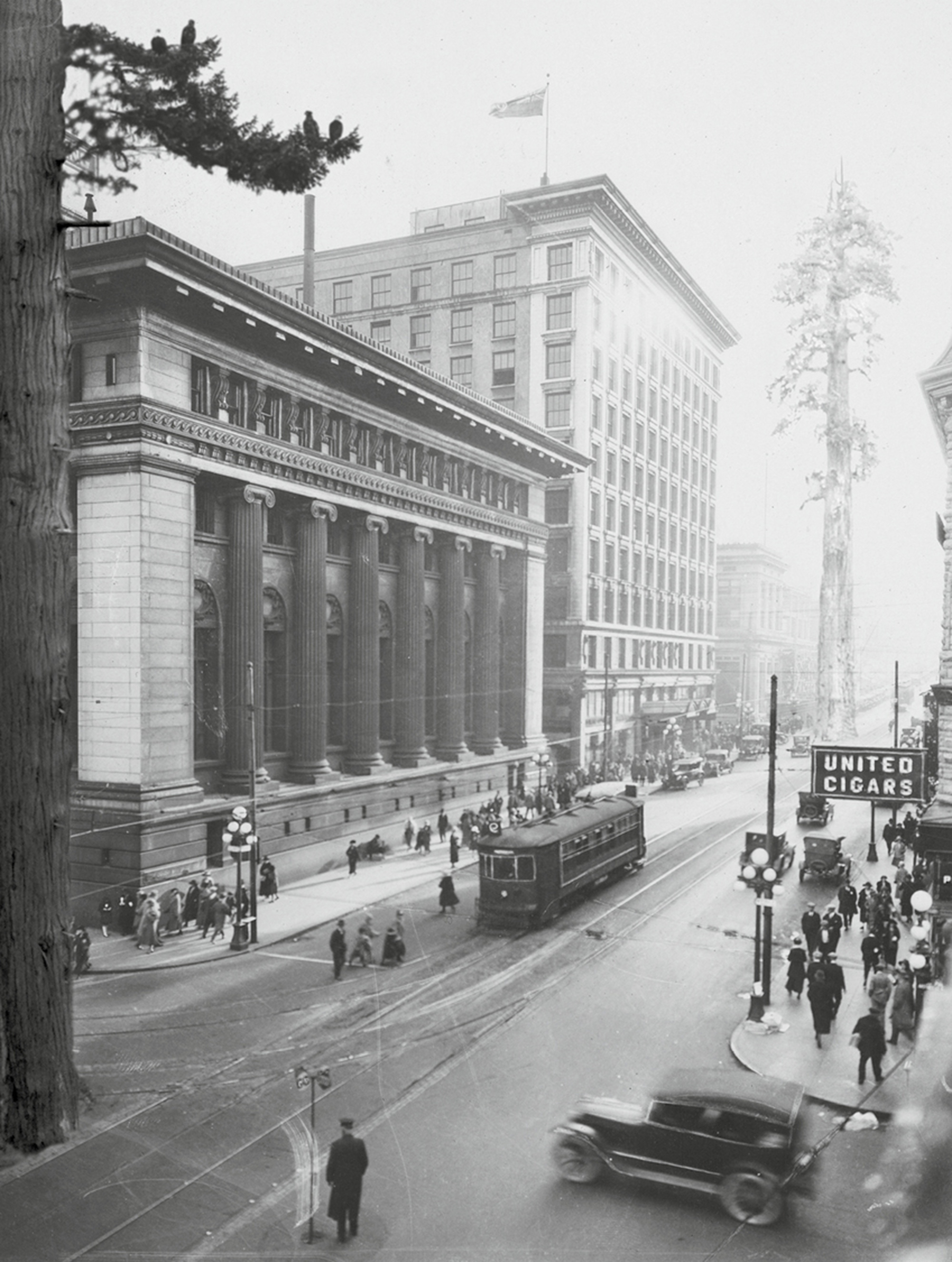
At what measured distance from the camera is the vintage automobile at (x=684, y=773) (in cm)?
3728

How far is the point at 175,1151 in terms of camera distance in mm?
11070

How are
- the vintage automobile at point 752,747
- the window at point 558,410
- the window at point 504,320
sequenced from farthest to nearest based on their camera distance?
1. the window at point 558,410
2. the window at point 504,320
3. the vintage automobile at point 752,747

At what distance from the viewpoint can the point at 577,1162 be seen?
31.9ft

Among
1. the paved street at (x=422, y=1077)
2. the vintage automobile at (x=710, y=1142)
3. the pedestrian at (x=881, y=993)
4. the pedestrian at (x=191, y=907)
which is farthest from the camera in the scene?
the pedestrian at (x=191, y=907)

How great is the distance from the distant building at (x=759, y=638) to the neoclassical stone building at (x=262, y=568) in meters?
11.2

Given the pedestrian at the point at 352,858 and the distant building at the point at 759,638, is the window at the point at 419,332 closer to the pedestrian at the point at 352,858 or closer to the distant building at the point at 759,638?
the distant building at the point at 759,638

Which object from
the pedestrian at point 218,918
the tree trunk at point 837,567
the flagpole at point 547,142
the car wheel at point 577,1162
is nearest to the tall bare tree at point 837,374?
the tree trunk at point 837,567

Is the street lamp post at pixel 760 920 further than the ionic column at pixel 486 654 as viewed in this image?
No

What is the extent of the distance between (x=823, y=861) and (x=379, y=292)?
76.8ft

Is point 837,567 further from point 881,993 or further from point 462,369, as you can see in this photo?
point 462,369

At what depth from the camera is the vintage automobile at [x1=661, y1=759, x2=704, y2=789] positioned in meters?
37.3

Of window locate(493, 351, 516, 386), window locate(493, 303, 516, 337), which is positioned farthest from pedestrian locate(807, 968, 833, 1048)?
window locate(493, 351, 516, 386)

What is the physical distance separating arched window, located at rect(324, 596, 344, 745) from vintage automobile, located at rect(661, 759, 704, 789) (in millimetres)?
13186

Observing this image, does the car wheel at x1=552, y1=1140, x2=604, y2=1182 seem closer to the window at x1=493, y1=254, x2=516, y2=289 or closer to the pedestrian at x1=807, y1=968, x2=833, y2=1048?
the pedestrian at x1=807, y1=968, x2=833, y2=1048
